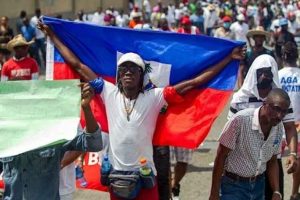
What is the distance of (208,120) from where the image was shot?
521 cm

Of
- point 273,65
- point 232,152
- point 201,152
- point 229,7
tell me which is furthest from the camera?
point 229,7

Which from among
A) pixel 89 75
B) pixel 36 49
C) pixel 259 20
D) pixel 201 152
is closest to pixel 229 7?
pixel 259 20

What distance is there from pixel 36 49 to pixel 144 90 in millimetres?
13204

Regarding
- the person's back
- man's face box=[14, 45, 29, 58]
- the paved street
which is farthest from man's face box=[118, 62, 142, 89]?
man's face box=[14, 45, 29, 58]

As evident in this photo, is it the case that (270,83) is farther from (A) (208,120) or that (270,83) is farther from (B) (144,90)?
(B) (144,90)

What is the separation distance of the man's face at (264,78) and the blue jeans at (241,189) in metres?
0.83

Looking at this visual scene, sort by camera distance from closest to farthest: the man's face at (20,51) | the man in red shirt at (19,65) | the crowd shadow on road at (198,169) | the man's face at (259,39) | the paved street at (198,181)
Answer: the paved street at (198,181)
the crowd shadow on road at (198,169)
the man in red shirt at (19,65)
the man's face at (20,51)
the man's face at (259,39)

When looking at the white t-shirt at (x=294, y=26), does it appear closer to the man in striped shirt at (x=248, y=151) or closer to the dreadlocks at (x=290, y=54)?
the dreadlocks at (x=290, y=54)

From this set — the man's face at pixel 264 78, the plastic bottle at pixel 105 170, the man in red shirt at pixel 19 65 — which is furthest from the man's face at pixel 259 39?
the plastic bottle at pixel 105 170

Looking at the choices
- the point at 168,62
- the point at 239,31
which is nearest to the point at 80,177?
the point at 168,62

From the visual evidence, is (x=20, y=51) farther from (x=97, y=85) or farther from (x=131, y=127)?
(x=131, y=127)

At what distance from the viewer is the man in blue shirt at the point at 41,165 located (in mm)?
4094

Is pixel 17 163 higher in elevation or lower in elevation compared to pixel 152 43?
lower

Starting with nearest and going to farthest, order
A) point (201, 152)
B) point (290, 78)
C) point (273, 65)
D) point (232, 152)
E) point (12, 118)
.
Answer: point (12, 118)
point (232, 152)
point (273, 65)
point (290, 78)
point (201, 152)
